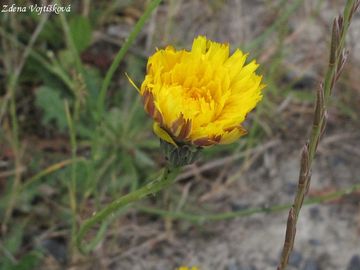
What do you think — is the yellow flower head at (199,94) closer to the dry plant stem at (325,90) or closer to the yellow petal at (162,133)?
the yellow petal at (162,133)

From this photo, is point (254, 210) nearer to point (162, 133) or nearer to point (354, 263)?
point (354, 263)

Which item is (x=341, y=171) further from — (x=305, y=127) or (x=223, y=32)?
(x=223, y=32)

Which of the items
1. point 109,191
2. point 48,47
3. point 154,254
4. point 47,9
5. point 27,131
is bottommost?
point 154,254

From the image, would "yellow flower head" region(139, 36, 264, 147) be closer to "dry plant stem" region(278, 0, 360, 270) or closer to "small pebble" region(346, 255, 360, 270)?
"dry plant stem" region(278, 0, 360, 270)

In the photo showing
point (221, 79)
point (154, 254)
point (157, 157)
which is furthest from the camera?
point (157, 157)

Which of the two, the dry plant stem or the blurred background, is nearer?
the dry plant stem

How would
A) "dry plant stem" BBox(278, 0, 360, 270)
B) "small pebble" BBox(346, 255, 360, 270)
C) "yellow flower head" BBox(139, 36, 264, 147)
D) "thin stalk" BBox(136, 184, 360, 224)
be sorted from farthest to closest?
"small pebble" BBox(346, 255, 360, 270)
"thin stalk" BBox(136, 184, 360, 224)
"yellow flower head" BBox(139, 36, 264, 147)
"dry plant stem" BBox(278, 0, 360, 270)

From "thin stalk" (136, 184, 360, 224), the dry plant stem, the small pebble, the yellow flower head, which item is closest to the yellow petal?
the yellow flower head

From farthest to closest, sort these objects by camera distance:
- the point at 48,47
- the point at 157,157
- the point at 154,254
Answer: the point at 48,47
the point at 157,157
the point at 154,254

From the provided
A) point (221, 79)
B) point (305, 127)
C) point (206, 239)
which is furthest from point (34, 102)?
point (221, 79)
